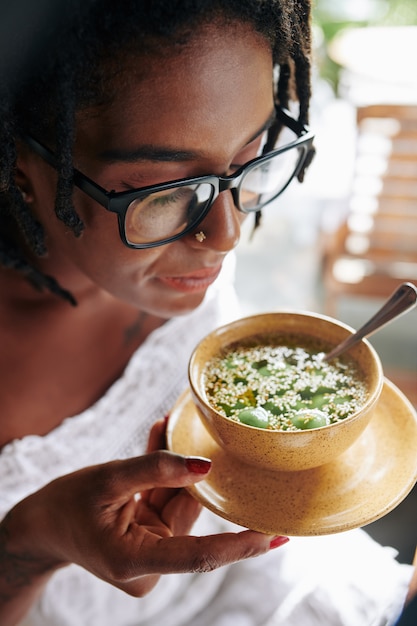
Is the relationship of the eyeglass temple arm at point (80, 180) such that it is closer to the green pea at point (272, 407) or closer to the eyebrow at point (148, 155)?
the eyebrow at point (148, 155)

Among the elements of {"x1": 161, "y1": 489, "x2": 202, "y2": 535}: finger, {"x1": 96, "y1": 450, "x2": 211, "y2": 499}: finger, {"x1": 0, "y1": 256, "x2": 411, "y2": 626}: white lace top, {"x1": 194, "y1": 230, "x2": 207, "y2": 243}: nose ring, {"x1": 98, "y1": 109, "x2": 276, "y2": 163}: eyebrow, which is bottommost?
{"x1": 0, "y1": 256, "x2": 411, "y2": 626}: white lace top

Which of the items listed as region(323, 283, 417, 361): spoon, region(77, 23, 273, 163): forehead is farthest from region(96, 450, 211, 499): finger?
region(77, 23, 273, 163): forehead

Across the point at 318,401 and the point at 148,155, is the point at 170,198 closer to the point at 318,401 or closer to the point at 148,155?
the point at 148,155

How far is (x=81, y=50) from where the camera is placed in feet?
3.05

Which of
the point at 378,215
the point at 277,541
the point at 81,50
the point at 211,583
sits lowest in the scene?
the point at 211,583

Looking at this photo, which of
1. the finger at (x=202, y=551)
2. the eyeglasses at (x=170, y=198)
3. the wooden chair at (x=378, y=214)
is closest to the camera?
the finger at (x=202, y=551)

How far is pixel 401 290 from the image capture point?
42.1 inches

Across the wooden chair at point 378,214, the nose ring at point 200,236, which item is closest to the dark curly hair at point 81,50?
the nose ring at point 200,236

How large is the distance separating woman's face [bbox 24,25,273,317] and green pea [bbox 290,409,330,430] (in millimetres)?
297

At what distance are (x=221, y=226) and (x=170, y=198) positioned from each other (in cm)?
10

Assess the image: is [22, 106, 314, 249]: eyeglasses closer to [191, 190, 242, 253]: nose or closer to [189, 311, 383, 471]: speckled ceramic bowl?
[191, 190, 242, 253]: nose

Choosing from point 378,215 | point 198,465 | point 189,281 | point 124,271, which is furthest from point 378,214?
point 198,465

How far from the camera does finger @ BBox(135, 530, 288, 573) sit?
0.90m

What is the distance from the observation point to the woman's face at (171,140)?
94cm
